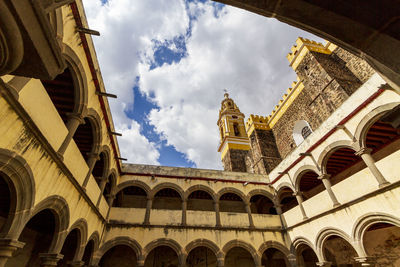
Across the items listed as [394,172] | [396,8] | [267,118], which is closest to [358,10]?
[396,8]

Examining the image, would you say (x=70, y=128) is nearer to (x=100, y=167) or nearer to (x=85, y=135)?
(x=85, y=135)

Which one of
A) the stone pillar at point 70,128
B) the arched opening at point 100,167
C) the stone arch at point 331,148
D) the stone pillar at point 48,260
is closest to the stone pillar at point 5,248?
the stone pillar at point 48,260

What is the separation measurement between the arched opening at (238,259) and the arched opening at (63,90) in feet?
37.5

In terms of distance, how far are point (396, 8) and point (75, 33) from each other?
6.02 meters

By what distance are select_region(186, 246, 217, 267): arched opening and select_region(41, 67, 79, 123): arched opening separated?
33.2 feet

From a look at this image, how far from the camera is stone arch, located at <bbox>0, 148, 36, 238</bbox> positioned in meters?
3.64

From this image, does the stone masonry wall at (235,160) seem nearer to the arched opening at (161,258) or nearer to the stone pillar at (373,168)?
the arched opening at (161,258)

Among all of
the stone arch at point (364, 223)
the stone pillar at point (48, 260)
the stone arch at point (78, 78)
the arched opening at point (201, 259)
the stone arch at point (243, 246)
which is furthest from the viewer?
the arched opening at point (201, 259)

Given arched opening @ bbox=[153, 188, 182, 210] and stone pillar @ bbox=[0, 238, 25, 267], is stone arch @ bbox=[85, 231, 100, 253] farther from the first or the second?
stone pillar @ bbox=[0, 238, 25, 267]

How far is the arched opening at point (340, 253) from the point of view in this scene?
10109 mm

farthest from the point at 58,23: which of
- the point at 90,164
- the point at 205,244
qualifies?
the point at 205,244

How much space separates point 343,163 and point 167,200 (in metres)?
10.1

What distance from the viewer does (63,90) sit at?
236 inches

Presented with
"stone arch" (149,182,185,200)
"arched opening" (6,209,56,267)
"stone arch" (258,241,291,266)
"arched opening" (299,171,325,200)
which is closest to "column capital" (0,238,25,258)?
"arched opening" (6,209,56,267)
